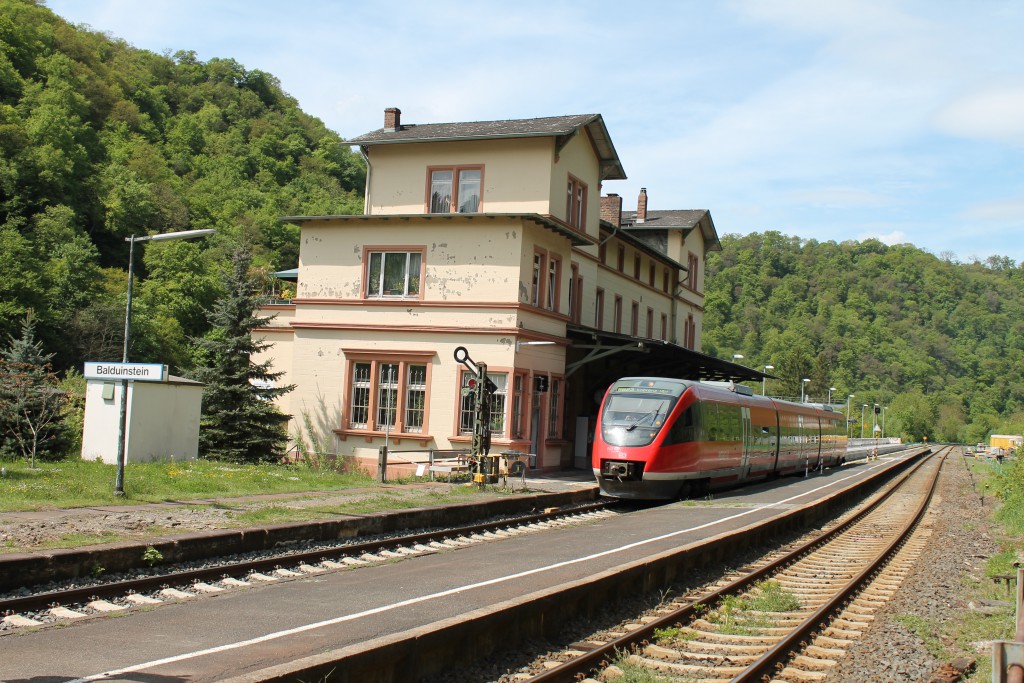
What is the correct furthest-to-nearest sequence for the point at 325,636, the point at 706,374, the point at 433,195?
the point at 706,374 → the point at 433,195 → the point at 325,636

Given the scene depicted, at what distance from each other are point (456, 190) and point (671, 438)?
39.8ft

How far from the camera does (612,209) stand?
42906 millimetres

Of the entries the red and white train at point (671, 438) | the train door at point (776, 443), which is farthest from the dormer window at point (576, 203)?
the train door at point (776, 443)

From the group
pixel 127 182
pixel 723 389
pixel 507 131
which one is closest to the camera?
pixel 723 389

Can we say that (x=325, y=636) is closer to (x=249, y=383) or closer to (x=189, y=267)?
(x=249, y=383)

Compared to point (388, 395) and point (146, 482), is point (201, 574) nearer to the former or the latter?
point (146, 482)

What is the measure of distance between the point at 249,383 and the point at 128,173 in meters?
47.6

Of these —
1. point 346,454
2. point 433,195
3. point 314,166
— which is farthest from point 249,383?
point 314,166

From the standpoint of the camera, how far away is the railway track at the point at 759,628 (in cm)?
801

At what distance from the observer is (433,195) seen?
30328 mm

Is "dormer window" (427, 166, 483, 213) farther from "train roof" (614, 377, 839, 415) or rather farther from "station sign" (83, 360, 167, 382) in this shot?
"station sign" (83, 360, 167, 382)

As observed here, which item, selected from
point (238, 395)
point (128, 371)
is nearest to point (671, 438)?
point (128, 371)

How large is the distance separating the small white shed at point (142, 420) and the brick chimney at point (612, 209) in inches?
883

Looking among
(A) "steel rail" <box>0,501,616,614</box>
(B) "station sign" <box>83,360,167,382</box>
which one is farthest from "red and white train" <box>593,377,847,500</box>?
(B) "station sign" <box>83,360,167,382</box>
